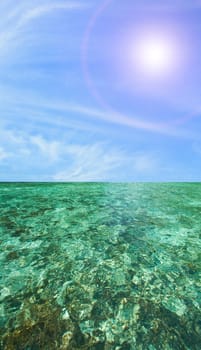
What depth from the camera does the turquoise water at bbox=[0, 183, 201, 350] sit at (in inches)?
89.0

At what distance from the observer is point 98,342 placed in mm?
2176

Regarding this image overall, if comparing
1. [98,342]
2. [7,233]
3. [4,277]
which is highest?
[7,233]

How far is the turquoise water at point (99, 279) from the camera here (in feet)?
7.41

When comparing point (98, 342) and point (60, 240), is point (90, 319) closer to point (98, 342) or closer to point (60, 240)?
point (98, 342)

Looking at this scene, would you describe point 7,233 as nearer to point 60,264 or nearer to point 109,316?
point 60,264

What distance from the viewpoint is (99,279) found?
9.75ft

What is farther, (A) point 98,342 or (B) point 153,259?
(B) point 153,259

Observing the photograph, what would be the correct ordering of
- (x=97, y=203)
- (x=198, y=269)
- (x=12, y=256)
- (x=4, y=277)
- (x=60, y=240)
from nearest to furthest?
(x=4, y=277), (x=198, y=269), (x=12, y=256), (x=60, y=240), (x=97, y=203)

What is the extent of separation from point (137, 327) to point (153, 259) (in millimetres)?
1223

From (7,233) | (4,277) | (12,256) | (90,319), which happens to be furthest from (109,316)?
(7,233)

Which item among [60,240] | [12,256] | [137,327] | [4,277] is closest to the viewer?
[137,327]

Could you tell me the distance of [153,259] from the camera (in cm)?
346

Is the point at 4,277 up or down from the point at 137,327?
up

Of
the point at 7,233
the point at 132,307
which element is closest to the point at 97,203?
the point at 7,233
